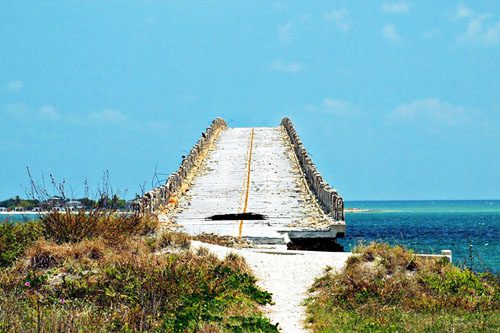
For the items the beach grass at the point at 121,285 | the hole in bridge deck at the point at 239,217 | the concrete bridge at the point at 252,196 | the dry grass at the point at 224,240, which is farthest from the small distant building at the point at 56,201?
the hole in bridge deck at the point at 239,217

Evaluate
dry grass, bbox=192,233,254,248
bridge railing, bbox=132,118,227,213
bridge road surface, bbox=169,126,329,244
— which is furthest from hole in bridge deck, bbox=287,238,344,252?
bridge railing, bbox=132,118,227,213

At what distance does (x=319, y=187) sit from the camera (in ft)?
88.3

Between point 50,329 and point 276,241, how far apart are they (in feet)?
42.4

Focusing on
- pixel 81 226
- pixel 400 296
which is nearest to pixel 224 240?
pixel 81 226

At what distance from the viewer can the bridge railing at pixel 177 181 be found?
23.9m

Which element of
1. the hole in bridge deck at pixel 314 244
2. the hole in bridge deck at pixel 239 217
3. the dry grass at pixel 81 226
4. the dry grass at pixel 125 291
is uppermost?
the hole in bridge deck at pixel 239 217

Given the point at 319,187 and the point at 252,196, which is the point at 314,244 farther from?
the point at 252,196

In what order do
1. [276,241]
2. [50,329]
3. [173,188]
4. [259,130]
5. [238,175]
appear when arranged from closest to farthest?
1. [50,329]
2. [276,241]
3. [173,188]
4. [238,175]
5. [259,130]

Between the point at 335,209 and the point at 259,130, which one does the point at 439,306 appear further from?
the point at 259,130

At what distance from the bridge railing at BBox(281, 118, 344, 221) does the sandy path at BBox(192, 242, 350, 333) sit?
4.57 metres

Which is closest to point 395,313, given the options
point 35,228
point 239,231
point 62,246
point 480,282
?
point 480,282

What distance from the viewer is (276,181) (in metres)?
30.1

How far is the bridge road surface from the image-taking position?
22.6 m

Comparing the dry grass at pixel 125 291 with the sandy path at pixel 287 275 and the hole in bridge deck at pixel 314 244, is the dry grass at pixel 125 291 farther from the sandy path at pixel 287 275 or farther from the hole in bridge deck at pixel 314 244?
the hole in bridge deck at pixel 314 244
